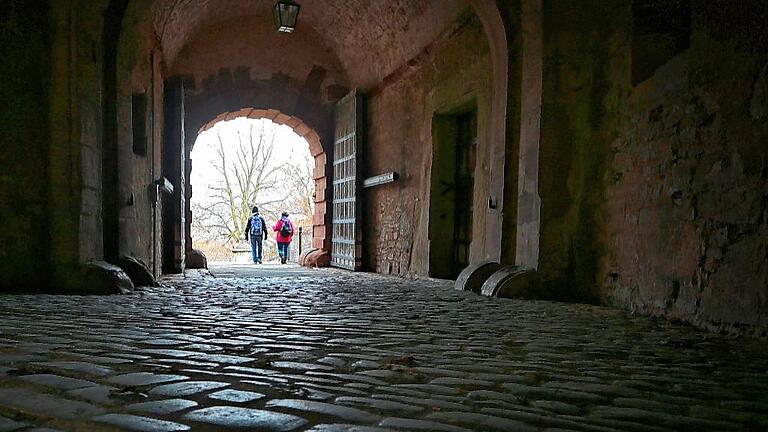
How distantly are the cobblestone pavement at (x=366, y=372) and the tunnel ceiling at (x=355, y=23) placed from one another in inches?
175

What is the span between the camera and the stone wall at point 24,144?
4715 mm

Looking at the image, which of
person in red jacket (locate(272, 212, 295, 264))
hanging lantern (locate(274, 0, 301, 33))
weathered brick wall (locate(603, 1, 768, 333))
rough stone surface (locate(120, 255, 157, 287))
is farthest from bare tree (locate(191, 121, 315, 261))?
weathered brick wall (locate(603, 1, 768, 333))

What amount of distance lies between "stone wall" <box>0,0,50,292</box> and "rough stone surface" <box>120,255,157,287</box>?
681mm

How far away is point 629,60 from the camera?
4.31m

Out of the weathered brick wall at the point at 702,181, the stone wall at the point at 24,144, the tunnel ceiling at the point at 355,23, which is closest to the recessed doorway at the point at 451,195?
the tunnel ceiling at the point at 355,23

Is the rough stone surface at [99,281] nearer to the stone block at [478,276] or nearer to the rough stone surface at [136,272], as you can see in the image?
the rough stone surface at [136,272]

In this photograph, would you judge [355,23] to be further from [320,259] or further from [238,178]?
[238,178]

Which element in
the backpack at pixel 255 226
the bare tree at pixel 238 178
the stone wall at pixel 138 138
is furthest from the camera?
the bare tree at pixel 238 178

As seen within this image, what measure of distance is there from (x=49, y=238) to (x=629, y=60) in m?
4.58

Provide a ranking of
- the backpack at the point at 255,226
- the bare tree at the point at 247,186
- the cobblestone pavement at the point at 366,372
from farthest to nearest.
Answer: the bare tree at the point at 247,186 < the backpack at the point at 255,226 < the cobblestone pavement at the point at 366,372

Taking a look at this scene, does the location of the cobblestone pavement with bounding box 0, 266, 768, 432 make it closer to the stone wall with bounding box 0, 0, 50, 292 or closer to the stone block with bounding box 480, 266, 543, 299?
the stone block with bounding box 480, 266, 543, 299

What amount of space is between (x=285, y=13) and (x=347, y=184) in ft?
10.8

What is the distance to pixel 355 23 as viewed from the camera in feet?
29.1

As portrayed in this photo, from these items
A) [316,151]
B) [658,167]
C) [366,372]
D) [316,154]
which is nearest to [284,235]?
[316,154]
